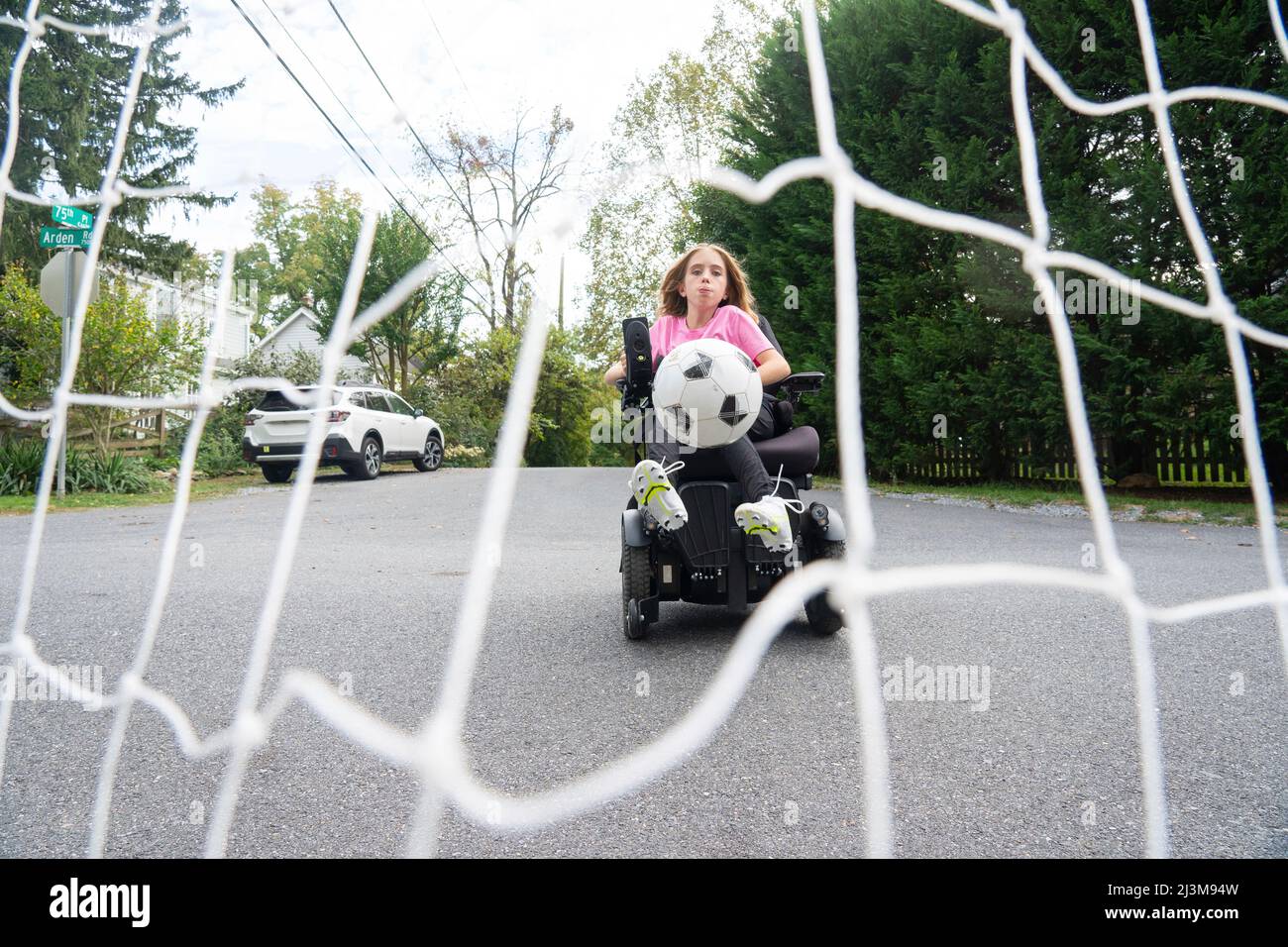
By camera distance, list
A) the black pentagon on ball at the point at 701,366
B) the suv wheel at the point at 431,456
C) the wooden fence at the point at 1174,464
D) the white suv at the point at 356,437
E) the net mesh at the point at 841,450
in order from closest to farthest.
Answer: the net mesh at the point at 841,450, the black pentagon on ball at the point at 701,366, the wooden fence at the point at 1174,464, the white suv at the point at 356,437, the suv wheel at the point at 431,456

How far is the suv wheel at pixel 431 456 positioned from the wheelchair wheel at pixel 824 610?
9.65 metres

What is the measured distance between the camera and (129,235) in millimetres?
10562

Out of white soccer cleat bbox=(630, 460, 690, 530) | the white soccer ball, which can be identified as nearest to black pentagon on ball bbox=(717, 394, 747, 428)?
the white soccer ball

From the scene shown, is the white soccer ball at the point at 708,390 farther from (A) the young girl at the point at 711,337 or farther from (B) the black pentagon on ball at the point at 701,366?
(A) the young girl at the point at 711,337

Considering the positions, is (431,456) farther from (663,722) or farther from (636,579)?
(663,722)

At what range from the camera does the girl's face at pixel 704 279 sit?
3.18 meters

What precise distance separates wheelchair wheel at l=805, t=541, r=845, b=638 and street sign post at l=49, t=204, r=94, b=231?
2.50 m

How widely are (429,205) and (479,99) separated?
1.86 ft

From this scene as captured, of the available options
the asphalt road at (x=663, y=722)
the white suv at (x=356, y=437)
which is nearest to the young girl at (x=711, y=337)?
the asphalt road at (x=663, y=722)

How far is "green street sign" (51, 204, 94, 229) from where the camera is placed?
2365mm

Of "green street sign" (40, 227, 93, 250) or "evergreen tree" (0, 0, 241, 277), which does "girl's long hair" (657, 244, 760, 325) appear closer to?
"evergreen tree" (0, 0, 241, 277)

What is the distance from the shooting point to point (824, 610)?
327 cm
